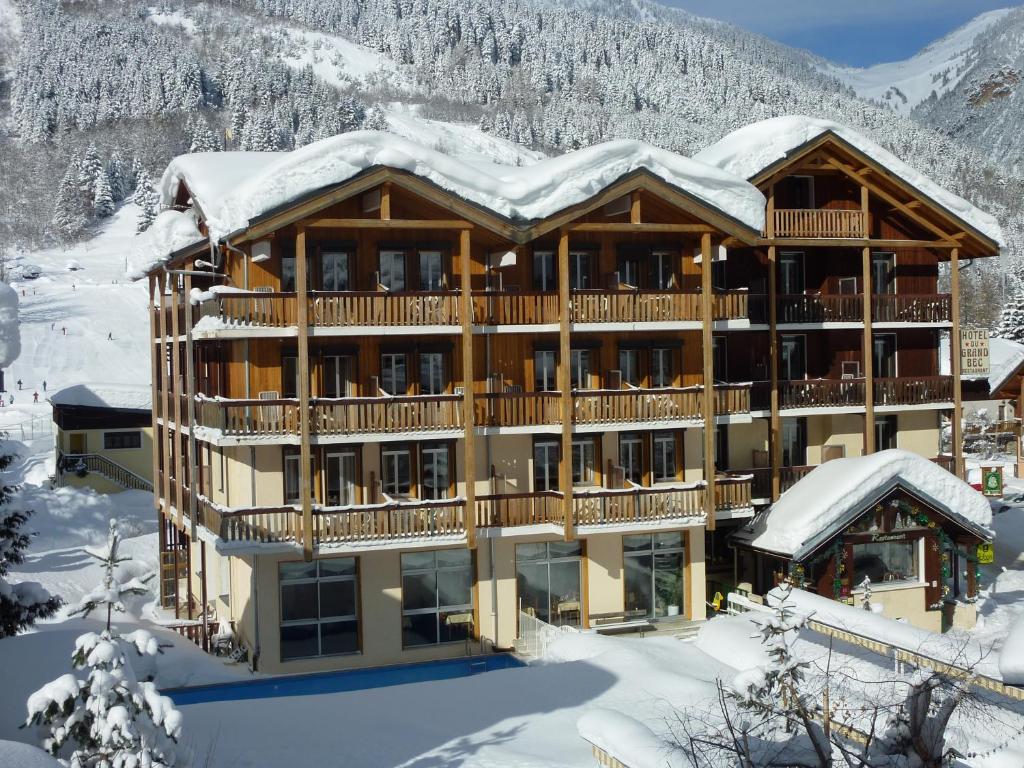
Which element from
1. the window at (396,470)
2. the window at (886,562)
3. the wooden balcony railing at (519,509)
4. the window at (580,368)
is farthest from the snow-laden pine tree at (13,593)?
the window at (886,562)

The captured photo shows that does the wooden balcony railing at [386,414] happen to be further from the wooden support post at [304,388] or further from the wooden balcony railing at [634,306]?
the wooden balcony railing at [634,306]

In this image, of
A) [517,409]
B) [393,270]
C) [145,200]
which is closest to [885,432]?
[517,409]

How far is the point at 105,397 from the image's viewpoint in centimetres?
5184

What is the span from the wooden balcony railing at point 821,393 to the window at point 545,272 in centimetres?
726

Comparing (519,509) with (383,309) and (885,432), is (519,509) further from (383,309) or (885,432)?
(885,432)

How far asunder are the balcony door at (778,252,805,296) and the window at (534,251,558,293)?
7744 mm

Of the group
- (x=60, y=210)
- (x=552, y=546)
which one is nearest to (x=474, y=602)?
(x=552, y=546)

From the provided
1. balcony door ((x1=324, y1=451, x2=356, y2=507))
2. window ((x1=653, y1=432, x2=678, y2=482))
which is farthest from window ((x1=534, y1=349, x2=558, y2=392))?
balcony door ((x1=324, y1=451, x2=356, y2=507))

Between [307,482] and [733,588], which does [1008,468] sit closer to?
[733,588]

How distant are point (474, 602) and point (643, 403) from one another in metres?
6.13

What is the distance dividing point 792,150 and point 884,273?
5.46 m

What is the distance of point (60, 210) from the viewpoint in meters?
180

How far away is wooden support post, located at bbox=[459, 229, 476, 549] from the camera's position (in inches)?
1005

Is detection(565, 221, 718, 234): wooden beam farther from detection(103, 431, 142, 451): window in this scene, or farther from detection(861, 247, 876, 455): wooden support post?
detection(103, 431, 142, 451): window
